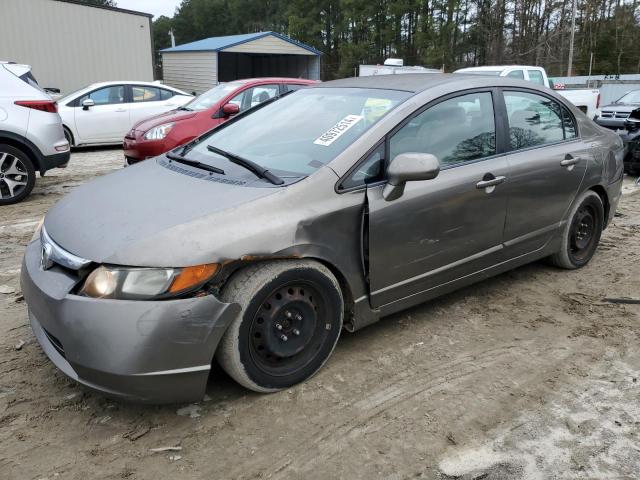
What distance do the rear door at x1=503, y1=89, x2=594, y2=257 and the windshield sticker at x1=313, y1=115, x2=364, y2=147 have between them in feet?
3.84

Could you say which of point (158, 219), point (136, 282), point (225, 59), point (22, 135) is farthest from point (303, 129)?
point (225, 59)

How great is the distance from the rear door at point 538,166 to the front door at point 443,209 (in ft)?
0.53

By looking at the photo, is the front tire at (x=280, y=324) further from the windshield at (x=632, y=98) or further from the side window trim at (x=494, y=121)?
the windshield at (x=632, y=98)

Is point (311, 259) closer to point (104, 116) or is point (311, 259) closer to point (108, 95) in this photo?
point (104, 116)

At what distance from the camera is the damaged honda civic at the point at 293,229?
2.48 metres

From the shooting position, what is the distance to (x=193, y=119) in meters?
8.21

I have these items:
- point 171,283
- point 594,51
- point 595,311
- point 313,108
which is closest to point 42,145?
point 313,108

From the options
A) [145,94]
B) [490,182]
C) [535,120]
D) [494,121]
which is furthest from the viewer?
[145,94]

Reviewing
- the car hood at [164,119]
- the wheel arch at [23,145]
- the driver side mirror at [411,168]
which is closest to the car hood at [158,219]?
the driver side mirror at [411,168]

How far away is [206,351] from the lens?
2.56 m

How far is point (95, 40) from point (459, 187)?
66.3ft

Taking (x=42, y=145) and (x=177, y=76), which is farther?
(x=177, y=76)

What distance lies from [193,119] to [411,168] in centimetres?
585

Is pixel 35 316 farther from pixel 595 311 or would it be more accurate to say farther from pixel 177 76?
pixel 177 76
